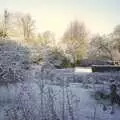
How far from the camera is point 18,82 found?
6359 mm

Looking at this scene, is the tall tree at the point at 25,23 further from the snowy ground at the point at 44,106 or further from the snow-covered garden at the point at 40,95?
the snowy ground at the point at 44,106

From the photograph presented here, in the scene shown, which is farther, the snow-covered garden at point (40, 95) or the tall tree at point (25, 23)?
the tall tree at point (25, 23)

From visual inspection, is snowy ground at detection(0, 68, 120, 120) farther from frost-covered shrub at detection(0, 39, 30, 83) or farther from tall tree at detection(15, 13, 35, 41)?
tall tree at detection(15, 13, 35, 41)

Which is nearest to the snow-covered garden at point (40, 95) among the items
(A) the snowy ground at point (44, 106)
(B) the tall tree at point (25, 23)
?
(A) the snowy ground at point (44, 106)

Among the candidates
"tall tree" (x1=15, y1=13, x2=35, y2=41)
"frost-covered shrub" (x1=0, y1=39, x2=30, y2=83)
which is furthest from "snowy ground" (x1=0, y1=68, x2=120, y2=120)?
"tall tree" (x1=15, y1=13, x2=35, y2=41)

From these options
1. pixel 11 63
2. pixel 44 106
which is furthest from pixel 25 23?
pixel 44 106

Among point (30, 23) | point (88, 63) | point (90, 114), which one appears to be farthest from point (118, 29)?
point (90, 114)

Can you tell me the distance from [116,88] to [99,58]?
1530 cm

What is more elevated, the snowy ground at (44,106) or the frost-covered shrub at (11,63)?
the frost-covered shrub at (11,63)

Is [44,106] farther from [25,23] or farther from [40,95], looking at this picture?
[25,23]

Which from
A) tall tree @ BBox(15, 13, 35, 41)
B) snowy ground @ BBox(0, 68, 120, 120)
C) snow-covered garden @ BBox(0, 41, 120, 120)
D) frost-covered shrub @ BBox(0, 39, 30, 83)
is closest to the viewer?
snowy ground @ BBox(0, 68, 120, 120)

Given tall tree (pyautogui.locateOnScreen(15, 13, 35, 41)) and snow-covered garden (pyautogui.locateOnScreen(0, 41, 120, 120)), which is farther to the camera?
tall tree (pyautogui.locateOnScreen(15, 13, 35, 41))

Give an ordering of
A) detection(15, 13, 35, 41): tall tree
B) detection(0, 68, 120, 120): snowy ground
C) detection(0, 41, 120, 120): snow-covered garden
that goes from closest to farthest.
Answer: detection(0, 68, 120, 120): snowy ground < detection(0, 41, 120, 120): snow-covered garden < detection(15, 13, 35, 41): tall tree

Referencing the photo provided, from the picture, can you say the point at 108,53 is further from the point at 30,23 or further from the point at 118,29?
the point at 30,23
